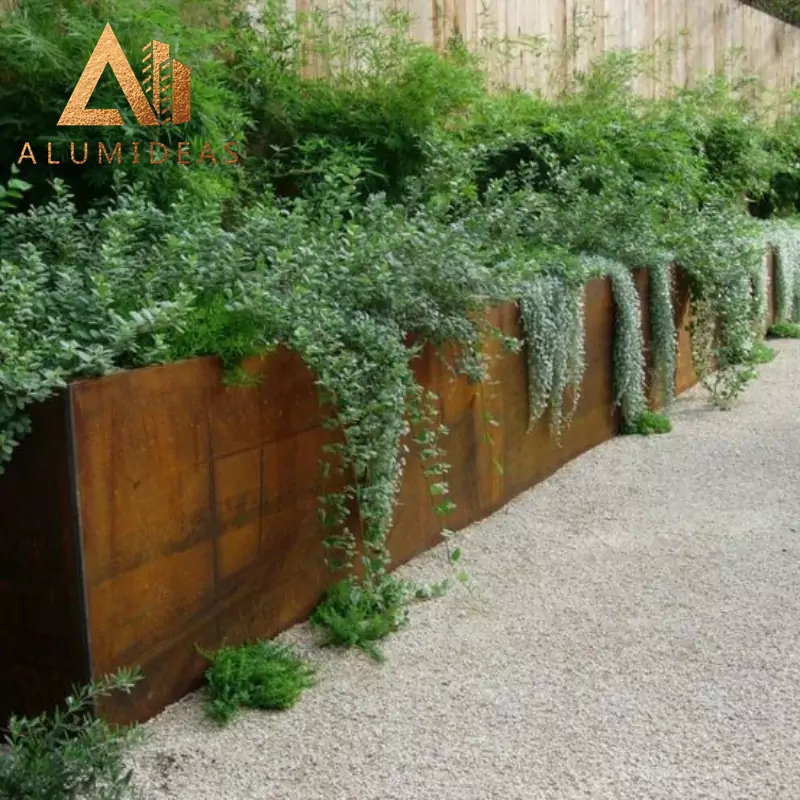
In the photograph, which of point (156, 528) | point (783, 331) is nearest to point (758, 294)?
point (783, 331)

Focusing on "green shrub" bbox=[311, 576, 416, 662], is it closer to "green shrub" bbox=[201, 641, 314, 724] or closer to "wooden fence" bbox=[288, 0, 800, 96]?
"green shrub" bbox=[201, 641, 314, 724]

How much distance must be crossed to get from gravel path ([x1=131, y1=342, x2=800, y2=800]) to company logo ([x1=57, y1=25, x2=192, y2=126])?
73.0 inches

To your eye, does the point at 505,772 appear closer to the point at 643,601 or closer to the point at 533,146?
the point at 643,601

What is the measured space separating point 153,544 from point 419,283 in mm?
1345

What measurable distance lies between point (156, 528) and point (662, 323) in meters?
4.00

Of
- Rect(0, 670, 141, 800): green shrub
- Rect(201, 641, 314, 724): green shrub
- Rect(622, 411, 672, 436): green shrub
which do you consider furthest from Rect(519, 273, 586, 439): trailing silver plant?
Rect(0, 670, 141, 800): green shrub

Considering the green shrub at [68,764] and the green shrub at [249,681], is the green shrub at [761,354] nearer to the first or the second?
the green shrub at [249,681]

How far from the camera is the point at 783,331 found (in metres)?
8.95

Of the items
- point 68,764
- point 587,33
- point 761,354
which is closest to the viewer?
point 68,764

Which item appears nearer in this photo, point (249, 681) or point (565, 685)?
point (249, 681)

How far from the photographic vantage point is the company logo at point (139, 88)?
3.89 m

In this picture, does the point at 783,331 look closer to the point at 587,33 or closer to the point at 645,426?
the point at 587,33

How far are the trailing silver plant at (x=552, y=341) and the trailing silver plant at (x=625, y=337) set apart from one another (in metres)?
0.55

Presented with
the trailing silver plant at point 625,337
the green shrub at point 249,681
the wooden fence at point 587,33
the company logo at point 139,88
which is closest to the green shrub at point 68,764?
the green shrub at point 249,681
